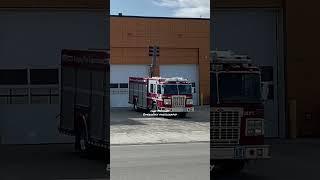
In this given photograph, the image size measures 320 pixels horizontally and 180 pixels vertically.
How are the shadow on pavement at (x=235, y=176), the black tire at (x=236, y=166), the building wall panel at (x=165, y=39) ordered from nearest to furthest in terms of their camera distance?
the building wall panel at (x=165, y=39) → the shadow on pavement at (x=235, y=176) → the black tire at (x=236, y=166)

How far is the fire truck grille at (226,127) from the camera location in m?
8.70

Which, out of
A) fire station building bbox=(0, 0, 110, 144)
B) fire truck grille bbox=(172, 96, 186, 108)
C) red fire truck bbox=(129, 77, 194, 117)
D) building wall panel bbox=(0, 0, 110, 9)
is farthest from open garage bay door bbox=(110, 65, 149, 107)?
building wall panel bbox=(0, 0, 110, 9)

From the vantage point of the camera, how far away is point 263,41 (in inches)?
667

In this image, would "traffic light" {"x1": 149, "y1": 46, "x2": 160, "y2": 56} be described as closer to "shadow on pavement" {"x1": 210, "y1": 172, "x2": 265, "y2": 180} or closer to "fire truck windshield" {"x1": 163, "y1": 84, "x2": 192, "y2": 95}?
"fire truck windshield" {"x1": 163, "y1": 84, "x2": 192, "y2": 95}

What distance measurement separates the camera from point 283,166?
36.1ft

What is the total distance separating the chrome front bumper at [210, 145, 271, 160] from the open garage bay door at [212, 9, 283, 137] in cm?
778

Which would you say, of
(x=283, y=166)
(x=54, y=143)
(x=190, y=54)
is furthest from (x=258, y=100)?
(x=54, y=143)

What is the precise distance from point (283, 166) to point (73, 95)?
4646 millimetres

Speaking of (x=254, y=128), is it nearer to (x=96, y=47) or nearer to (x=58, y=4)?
(x=96, y=47)

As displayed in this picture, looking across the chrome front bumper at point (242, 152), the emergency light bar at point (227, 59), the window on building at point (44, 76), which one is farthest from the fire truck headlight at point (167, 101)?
the window on building at point (44, 76)

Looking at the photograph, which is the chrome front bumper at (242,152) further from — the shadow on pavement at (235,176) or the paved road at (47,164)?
the paved road at (47,164)

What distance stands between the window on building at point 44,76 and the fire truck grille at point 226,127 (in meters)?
8.05

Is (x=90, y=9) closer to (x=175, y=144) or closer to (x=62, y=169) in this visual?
(x=62, y=169)

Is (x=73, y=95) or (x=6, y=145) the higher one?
(x=73, y=95)
